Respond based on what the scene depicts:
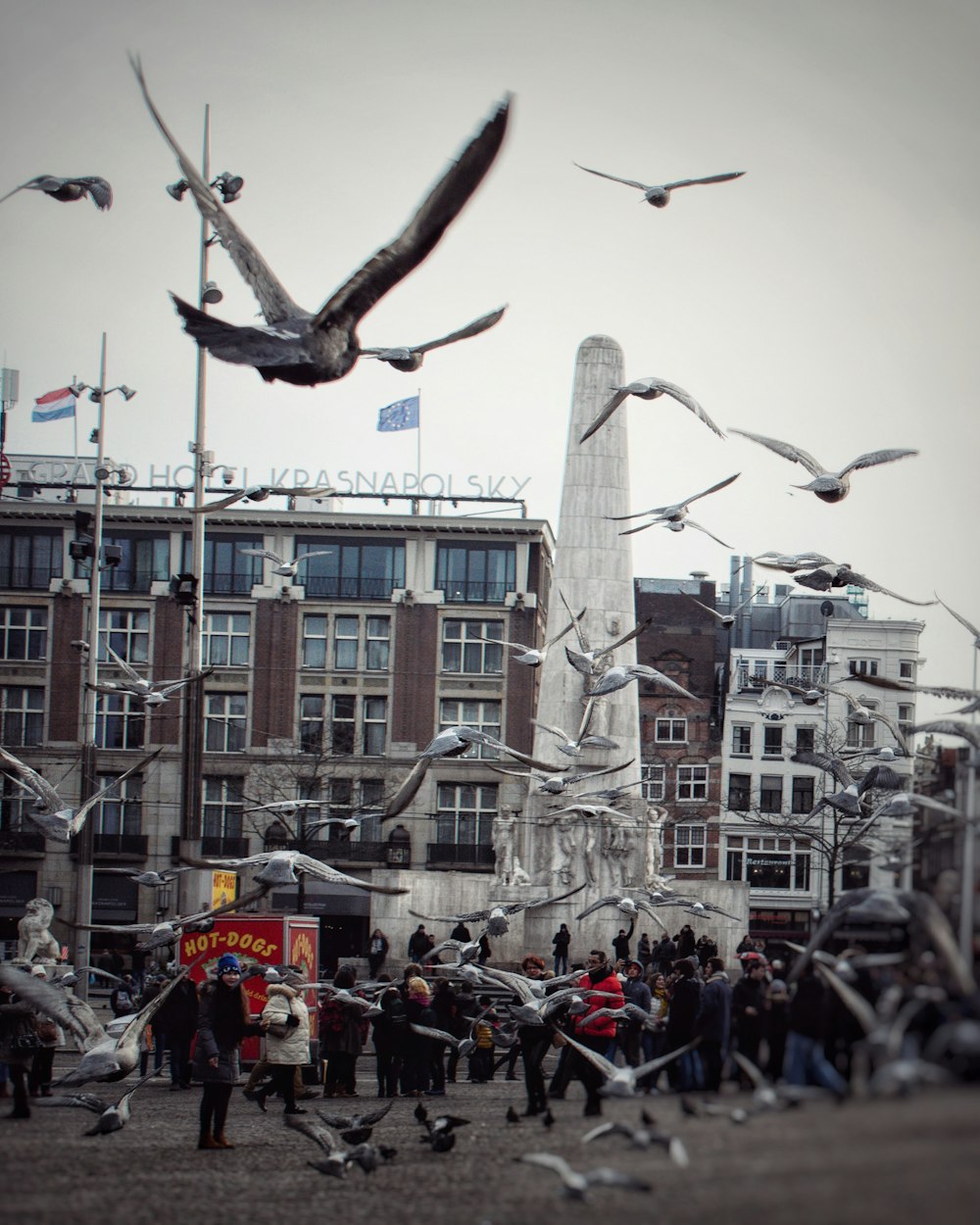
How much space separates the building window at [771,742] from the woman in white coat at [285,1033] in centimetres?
5461

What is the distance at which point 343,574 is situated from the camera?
6962cm

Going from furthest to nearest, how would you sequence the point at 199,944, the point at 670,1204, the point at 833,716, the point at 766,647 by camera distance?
the point at 766,647
the point at 833,716
the point at 199,944
the point at 670,1204

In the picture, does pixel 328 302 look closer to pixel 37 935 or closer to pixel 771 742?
pixel 37 935

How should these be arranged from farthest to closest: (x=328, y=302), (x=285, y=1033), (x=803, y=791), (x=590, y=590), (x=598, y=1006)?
(x=803, y=791), (x=590, y=590), (x=598, y=1006), (x=285, y=1033), (x=328, y=302)

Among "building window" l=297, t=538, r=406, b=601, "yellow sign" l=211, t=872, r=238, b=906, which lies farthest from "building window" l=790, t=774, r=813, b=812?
"yellow sign" l=211, t=872, r=238, b=906

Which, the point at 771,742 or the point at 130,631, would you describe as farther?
the point at 771,742

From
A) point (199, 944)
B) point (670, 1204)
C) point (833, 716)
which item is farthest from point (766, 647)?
point (670, 1204)

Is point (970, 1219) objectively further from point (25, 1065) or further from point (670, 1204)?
point (25, 1065)

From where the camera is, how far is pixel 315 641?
69312 mm

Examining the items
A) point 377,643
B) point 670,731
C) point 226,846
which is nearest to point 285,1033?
point 226,846

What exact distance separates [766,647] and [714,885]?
34.9m

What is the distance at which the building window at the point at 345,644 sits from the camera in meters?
69.1

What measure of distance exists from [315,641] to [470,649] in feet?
16.8

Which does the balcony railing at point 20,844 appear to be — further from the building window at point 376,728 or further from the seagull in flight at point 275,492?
the seagull in flight at point 275,492
